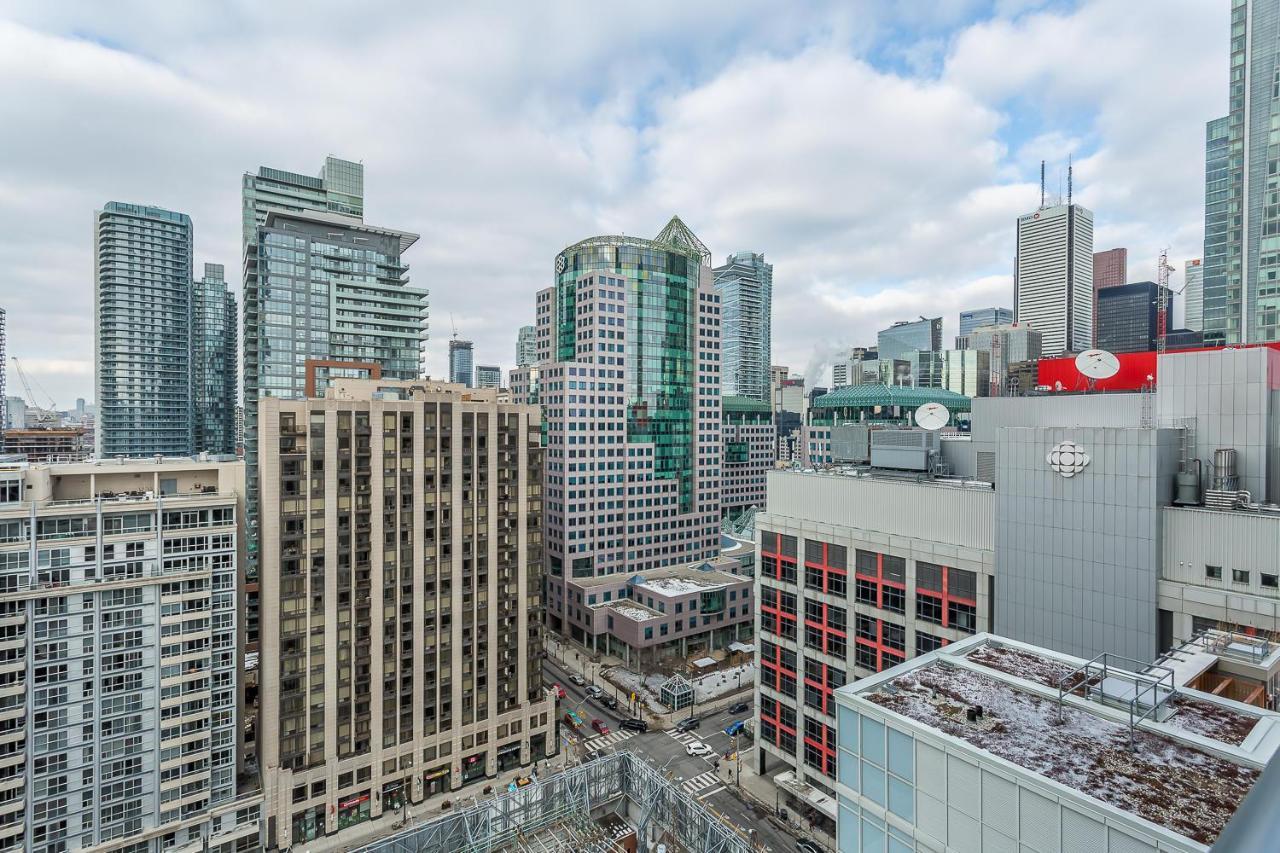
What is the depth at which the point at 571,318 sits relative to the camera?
135 meters

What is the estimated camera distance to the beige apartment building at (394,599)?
7000cm

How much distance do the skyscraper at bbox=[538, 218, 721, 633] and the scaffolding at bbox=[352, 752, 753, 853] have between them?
50.8 m

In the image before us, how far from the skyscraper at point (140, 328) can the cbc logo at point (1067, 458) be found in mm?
208498

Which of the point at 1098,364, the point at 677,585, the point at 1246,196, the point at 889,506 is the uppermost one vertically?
the point at 1246,196

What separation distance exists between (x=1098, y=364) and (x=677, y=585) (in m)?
79.3

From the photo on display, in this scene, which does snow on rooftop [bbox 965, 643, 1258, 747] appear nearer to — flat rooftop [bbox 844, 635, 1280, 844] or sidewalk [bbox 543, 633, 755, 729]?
flat rooftop [bbox 844, 635, 1280, 844]

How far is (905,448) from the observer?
61.7 m

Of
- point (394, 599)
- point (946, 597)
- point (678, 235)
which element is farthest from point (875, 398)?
point (394, 599)

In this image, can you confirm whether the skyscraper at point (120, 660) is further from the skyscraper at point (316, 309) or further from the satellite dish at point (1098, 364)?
the satellite dish at point (1098, 364)

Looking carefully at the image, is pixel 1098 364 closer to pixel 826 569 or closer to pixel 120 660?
pixel 826 569

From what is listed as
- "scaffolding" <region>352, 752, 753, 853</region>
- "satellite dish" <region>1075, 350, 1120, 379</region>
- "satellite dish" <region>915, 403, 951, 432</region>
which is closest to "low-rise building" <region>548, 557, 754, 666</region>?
"scaffolding" <region>352, 752, 753, 853</region>

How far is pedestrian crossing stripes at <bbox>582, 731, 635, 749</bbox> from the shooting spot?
8631 cm

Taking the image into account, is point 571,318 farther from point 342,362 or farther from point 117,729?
point 117,729

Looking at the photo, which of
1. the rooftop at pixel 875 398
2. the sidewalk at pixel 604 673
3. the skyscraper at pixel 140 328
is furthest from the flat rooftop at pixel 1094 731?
the skyscraper at pixel 140 328
